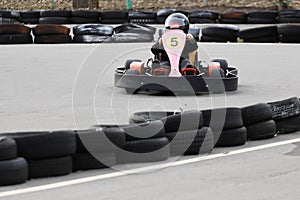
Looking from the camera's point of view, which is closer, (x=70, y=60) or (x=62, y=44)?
(x=70, y=60)

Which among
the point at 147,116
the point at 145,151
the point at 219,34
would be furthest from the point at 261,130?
the point at 219,34

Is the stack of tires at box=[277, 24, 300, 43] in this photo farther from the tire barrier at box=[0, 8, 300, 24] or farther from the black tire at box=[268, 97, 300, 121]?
the black tire at box=[268, 97, 300, 121]

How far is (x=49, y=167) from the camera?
19.8 ft

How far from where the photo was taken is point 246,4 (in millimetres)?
28750

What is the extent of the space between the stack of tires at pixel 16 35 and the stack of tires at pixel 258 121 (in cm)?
1165

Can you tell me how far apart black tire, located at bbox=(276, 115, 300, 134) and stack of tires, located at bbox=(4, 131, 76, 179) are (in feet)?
8.54

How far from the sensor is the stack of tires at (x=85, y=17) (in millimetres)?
23250

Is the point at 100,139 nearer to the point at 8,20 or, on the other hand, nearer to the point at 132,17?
the point at 132,17

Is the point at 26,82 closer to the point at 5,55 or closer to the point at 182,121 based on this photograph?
the point at 5,55

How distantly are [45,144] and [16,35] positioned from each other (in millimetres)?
13069

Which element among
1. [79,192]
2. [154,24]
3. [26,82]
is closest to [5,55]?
[26,82]

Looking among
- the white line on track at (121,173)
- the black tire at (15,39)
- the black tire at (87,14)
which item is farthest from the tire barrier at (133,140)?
the black tire at (87,14)

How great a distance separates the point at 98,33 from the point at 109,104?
9139 millimetres

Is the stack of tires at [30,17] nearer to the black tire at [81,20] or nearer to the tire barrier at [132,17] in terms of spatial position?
the tire barrier at [132,17]
